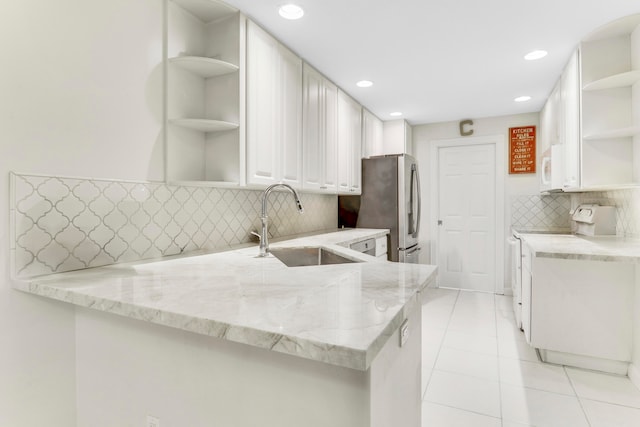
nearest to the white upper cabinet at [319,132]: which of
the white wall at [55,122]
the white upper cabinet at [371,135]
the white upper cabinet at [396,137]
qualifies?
the white upper cabinet at [371,135]

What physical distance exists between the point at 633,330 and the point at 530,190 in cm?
241

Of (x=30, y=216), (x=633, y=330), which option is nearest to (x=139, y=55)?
(x=30, y=216)

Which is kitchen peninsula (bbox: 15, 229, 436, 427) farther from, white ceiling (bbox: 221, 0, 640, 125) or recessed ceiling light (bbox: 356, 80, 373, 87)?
recessed ceiling light (bbox: 356, 80, 373, 87)

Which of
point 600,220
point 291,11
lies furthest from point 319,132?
point 600,220

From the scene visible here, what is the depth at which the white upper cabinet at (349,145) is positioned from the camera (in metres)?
3.41

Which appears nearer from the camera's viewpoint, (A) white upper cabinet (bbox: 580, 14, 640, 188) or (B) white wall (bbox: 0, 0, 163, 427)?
(B) white wall (bbox: 0, 0, 163, 427)

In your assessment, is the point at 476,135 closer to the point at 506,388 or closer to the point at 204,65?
the point at 506,388

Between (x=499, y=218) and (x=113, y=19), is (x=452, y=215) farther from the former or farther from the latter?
(x=113, y=19)

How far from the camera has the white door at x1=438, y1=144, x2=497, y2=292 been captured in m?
4.54

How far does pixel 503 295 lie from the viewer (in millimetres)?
4406

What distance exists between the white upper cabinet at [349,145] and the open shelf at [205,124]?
156 centimetres

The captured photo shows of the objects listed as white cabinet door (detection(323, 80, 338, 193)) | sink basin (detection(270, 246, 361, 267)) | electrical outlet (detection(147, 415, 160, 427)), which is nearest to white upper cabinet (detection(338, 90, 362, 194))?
white cabinet door (detection(323, 80, 338, 193))

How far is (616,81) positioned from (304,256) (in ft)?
7.79

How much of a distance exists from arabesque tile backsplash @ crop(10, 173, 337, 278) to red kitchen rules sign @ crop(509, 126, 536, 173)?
141 inches
